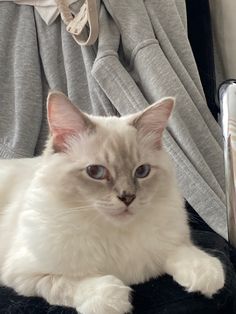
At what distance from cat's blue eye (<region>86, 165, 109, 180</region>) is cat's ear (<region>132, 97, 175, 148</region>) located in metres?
0.14

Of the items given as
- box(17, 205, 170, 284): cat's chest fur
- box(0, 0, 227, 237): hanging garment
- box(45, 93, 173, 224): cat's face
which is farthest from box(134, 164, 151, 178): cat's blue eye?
box(0, 0, 227, 237): hanging garment

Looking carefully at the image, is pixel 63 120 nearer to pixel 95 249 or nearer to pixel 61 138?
pixel 61 138

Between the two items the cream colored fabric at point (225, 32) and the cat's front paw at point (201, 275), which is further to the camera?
the cream colored fabric at point (225, 32)

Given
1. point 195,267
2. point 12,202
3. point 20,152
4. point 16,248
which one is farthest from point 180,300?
point 20,152

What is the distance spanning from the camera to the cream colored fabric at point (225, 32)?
1746mm

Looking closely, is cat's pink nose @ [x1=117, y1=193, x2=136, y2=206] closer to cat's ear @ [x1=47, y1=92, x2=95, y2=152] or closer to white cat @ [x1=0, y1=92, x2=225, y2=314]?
white cat @ [x1=0, y1=92, x2=225, y2=314]

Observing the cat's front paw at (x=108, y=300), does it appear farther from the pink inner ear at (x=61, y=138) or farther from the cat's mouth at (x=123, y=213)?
the pink inner ear at (x=61, y=138)

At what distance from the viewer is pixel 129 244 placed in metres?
1.01

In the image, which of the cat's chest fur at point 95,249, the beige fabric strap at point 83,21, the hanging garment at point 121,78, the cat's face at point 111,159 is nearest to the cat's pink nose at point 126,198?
the cat's face at point 111,159

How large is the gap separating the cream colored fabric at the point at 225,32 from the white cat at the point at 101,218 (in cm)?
86

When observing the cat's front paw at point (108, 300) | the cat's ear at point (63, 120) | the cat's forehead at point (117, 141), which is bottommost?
the cat's front paw at point (108, 300)

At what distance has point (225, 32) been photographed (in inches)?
69.4

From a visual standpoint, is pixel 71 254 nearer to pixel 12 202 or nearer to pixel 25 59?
pixel 12 202

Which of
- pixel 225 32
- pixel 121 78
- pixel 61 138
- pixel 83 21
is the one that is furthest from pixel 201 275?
pixel 225 32
